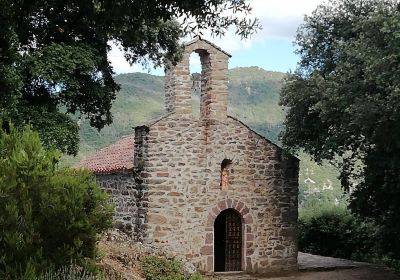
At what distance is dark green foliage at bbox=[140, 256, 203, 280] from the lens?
11.4m

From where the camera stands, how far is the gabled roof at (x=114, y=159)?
16516 mm

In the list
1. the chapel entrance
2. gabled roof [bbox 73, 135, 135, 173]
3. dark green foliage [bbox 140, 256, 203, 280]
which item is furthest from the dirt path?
gabled roof [bbox 73, 135, 135, 173]

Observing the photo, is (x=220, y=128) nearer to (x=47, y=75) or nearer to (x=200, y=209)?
(x=200, y=209)

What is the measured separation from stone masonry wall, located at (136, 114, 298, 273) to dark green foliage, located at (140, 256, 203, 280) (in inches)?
116

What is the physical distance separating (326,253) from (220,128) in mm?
9493

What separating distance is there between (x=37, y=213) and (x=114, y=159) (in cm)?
1106

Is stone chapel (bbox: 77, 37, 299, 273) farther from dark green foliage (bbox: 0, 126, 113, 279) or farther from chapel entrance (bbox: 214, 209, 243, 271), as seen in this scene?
dark green foliage (bbox: 0, 126, 113, 279)

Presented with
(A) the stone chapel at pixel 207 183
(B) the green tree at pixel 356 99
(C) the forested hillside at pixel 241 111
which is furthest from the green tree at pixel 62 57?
(C) the forested hillside at pixel 241 111

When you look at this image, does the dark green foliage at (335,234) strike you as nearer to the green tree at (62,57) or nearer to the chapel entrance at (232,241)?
the chapel entrance at (232,241)

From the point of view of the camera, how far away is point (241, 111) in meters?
63.9

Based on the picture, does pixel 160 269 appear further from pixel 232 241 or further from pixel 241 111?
pixel 241 111

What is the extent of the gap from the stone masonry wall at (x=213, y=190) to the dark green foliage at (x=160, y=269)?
2.95 metres

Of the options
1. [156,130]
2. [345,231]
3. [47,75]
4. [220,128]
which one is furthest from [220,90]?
[345,231]

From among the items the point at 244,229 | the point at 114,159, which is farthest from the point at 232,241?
the point at 114,159
